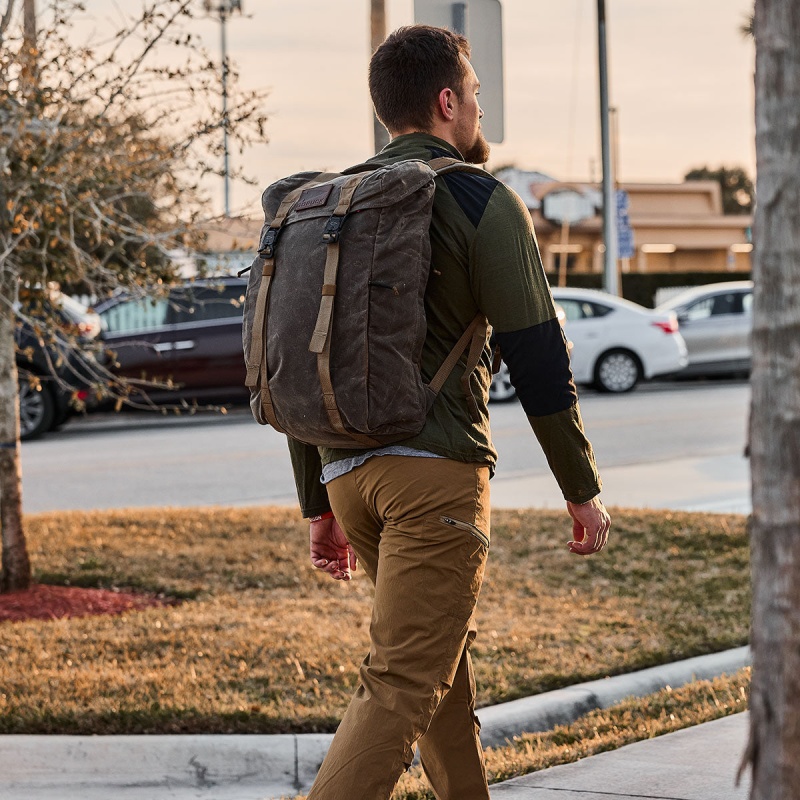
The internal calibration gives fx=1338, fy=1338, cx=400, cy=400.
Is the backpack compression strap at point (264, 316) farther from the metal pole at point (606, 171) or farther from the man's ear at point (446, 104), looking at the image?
the metal pole at point (606, 171)

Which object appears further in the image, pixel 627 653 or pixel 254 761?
pixel 627 653

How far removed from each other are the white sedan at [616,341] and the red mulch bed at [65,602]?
499 inches

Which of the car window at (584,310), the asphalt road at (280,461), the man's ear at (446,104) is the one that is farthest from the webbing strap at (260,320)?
the car window at (584,310)

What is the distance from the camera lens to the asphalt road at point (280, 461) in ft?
32.5

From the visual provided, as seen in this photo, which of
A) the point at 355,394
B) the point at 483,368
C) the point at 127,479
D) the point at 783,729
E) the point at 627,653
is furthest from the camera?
the point at 127,479

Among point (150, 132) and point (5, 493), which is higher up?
point (150, 132)

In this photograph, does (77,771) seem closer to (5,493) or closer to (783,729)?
(5,493)

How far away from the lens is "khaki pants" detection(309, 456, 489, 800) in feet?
8.63

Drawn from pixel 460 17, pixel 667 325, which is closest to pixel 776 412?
pixel 460 17

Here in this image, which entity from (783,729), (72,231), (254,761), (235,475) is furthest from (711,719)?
(235,475)

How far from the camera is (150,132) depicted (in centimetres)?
624

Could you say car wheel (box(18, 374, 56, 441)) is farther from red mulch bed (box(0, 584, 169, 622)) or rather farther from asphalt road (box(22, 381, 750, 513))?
red mulch bed (box(0, 584, 169, 622))

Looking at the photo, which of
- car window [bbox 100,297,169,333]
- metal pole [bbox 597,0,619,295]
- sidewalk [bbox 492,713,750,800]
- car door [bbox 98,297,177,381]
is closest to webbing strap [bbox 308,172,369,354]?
sidewalk [bbox 492,713,750,800]

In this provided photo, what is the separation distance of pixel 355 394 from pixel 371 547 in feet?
1.29
